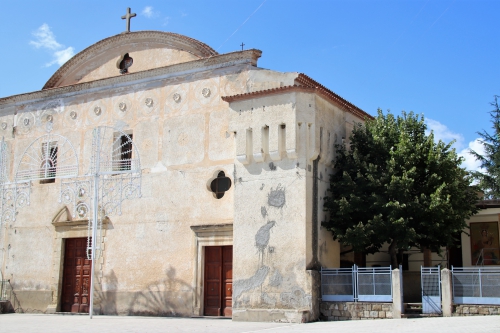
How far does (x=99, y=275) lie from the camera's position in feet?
61.8

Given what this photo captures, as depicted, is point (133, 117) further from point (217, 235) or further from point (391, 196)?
point (391, 196)

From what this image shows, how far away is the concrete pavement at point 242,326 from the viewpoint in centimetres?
1188

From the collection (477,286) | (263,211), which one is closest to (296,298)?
(263,211)

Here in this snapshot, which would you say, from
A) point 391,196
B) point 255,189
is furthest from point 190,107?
point 391,196

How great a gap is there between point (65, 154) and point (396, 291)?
1214cm

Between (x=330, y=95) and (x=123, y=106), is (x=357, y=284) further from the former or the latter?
(x=123, y=106)

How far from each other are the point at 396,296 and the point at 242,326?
12.4 feet

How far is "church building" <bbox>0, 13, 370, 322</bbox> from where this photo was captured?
A: 613 inches

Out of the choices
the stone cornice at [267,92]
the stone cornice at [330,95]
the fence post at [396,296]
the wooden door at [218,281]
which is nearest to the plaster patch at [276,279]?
the wooden door at [218,281]

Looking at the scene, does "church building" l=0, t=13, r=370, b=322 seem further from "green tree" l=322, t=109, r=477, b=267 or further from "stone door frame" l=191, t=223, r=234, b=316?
"green tree" l=322, t=109, r=477, b=267

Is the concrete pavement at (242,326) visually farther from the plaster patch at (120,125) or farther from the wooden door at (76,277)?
the plaster patch at (120,125)

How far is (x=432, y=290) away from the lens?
1441cm

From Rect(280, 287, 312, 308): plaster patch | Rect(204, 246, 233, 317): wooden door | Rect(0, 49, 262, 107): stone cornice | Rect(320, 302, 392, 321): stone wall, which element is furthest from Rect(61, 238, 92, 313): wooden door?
Rect(320, 302, 392, 321): stone wall

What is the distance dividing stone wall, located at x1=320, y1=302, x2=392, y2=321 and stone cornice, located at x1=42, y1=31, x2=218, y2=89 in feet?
27.7
